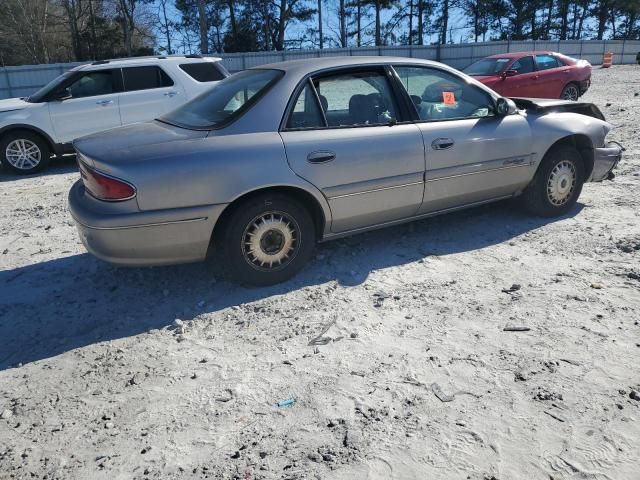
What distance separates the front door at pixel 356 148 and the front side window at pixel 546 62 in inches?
460

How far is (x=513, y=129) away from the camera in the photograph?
490 centimetres

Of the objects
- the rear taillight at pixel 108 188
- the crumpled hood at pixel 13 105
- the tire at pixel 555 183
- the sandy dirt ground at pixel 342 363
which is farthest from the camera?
the crumpled hood at pixel 13 105

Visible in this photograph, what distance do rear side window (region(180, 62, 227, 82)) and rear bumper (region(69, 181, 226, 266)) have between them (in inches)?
254

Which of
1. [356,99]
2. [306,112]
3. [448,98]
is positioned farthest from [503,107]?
[306,112]

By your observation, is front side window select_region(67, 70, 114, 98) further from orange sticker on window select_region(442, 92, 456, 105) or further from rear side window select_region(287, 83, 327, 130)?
orange sticker on window select_region(442, 92, 456, 105)

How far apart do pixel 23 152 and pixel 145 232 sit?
6395 millimetres

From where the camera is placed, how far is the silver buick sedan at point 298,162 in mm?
3625

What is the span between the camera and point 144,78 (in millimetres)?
9352

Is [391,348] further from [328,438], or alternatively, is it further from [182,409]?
[182,409]

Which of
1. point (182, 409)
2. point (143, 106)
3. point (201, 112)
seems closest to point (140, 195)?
point (201, 112)

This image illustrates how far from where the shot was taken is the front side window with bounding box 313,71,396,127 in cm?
422

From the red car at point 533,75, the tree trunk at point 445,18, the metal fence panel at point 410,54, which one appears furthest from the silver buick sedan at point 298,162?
the tree trunk at point 445,18

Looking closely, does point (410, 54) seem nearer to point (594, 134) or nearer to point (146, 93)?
point (146, 93)

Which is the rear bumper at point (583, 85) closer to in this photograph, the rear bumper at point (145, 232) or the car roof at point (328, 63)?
the car roof at point (328, 63)
